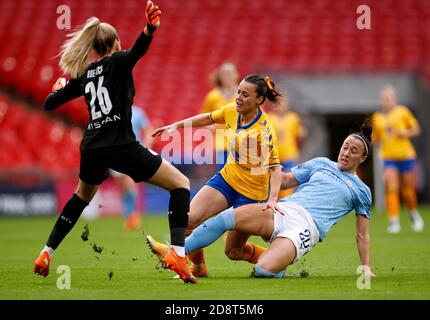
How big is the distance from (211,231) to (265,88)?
1409mm

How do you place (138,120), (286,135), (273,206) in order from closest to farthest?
(273,206)
(138,120)
(286,135)

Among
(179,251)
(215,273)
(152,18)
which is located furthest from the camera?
(215,273)

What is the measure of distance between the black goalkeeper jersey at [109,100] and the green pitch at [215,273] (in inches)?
46.6

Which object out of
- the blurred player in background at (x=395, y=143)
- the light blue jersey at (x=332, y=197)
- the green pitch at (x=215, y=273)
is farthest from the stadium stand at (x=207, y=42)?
the light blue jersey at (x=332, y=197)

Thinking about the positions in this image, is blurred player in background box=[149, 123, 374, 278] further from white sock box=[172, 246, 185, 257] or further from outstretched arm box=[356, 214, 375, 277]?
white sock box=[172, 246, 185, 257]

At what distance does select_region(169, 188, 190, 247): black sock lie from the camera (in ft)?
22.4

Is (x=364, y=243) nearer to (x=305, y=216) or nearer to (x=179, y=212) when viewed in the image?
(x=305, y=216)

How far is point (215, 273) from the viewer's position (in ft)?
26.0

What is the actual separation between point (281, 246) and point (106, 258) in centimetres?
295

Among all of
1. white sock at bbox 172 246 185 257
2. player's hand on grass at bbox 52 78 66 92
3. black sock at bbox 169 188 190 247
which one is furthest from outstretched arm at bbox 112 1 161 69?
white sock at bbox 172 246 185 257

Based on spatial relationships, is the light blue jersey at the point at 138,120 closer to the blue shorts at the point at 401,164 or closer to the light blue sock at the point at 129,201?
the light blue sock at the point at 129,201

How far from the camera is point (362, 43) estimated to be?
23.2m

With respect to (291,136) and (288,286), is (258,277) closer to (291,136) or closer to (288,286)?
(288,286)

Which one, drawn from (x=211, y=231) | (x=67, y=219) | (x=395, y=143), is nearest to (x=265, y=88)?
(x=211, y=231)
